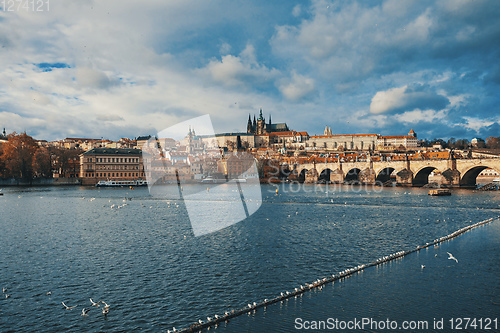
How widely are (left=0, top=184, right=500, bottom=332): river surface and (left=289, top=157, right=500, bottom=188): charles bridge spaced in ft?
165

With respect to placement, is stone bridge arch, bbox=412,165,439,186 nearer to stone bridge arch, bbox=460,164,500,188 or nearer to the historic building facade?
stone bridge arch, bbox=460,164,500,188

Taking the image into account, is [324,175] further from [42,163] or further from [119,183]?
[42,163]

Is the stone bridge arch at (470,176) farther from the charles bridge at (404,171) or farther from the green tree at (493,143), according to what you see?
the green tree at (493,143)

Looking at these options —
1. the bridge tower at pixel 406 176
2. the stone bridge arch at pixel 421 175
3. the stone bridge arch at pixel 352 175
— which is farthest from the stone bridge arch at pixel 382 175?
the stone bridge arch at pixel 421 175

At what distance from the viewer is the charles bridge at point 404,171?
7162 cm

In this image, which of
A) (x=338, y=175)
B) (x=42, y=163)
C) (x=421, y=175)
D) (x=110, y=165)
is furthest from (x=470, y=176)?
(x=42, y=163)

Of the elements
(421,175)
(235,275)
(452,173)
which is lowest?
(235,275)

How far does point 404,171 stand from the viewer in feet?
275

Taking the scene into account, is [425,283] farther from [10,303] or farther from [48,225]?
[48,225]

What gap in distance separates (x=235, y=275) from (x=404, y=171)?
257 feet

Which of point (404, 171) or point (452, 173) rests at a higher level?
point (404, 171)

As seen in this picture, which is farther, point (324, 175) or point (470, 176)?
point (324, 175)

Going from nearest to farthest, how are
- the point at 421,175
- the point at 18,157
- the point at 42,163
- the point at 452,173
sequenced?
1. the point at 452,173
2. the point at 421,175
3. the point at 18,157
4. the point at 42,163

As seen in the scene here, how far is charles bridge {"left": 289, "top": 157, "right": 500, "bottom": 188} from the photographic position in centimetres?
7162
